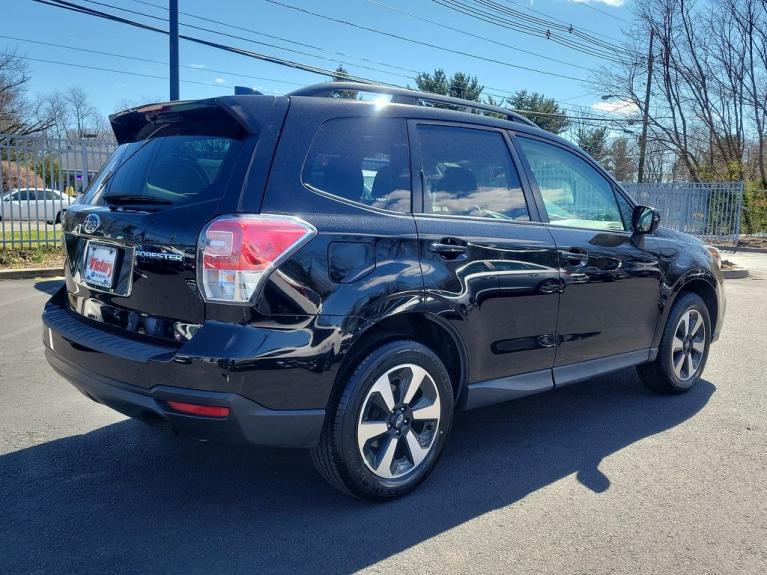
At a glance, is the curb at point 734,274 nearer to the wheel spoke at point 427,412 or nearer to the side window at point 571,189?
the side window at point 571,189

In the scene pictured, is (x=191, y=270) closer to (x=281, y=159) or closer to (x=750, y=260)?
(x=281, y=159)

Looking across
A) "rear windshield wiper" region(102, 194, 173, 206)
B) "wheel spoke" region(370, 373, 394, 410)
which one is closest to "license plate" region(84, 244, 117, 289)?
"rear windshield wiper" region(102, 194, 173, 206)

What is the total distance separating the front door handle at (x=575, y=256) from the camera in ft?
12.3

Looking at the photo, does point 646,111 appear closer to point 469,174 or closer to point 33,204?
point 33,204

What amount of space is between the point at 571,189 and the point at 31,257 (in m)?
10.3

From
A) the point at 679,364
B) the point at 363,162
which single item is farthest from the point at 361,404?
the point at 679,364

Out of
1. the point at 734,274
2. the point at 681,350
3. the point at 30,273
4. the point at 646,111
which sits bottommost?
the point at 30,273

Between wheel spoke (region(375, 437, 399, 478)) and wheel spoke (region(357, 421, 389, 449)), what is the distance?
3.4 inches

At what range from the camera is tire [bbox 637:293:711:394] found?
4.68m

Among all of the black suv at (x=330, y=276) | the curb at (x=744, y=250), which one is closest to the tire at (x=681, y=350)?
the black suv at (x=330, y=276)

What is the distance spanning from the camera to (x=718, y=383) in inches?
207

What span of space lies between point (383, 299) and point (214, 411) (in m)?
0.85

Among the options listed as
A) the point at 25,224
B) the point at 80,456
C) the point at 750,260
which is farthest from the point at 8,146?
the point at 750,260

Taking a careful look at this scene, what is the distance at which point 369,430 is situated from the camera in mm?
2898
